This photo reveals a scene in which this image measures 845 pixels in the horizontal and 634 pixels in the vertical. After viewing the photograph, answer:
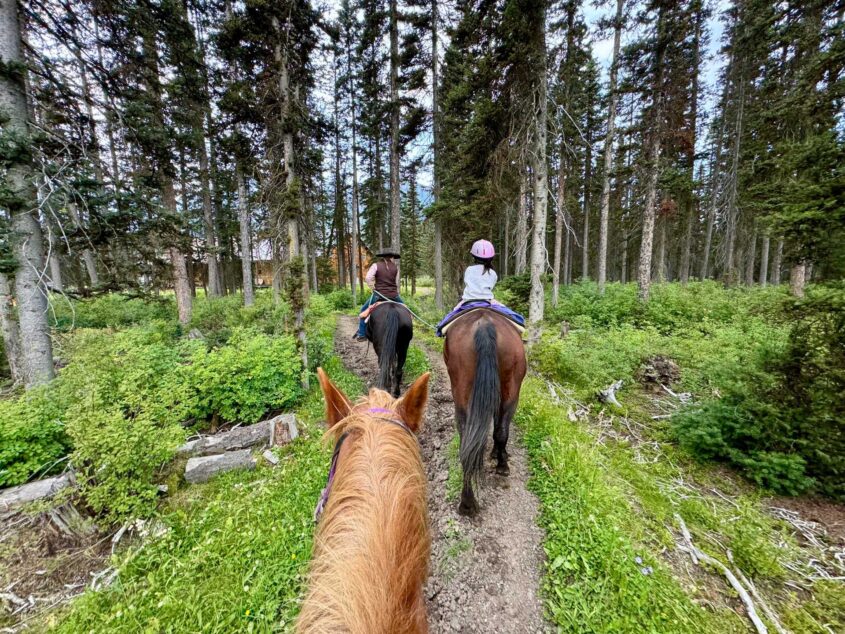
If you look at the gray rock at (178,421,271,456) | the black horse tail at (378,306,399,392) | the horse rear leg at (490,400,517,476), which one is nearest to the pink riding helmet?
the black horse tail at (378,306,399,392)

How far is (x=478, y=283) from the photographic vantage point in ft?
13.9

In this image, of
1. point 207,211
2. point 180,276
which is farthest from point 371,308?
point 207,211

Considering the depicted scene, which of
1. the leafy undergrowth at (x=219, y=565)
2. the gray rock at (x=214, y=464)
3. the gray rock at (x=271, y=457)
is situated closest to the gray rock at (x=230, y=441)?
the gray rock at (x=214, y=464)

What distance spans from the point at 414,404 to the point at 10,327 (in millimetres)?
9645

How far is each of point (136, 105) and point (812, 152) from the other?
9.89 meters

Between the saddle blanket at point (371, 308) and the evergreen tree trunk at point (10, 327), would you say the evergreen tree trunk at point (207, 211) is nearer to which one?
the evergreen tree trunk at point (10, 327)

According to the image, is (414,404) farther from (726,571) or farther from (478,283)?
(726,571)

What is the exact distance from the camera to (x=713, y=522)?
318 centimetres

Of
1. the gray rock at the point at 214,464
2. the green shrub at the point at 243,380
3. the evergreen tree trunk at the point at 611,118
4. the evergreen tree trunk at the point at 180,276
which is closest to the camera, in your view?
the gray rock at the point at 214,464

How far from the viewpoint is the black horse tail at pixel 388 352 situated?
16.3ft

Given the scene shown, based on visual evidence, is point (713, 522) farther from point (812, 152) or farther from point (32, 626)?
point (32, 626)

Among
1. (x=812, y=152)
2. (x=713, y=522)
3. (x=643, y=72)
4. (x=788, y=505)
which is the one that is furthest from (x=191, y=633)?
(x=643, y=72)

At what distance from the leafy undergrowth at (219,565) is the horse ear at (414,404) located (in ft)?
3.30

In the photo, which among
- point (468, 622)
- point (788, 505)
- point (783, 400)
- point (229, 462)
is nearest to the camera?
point (468, 622)
